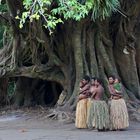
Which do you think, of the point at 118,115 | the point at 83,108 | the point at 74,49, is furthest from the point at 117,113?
the point at 74,49

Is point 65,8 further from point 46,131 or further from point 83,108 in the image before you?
point 46,131

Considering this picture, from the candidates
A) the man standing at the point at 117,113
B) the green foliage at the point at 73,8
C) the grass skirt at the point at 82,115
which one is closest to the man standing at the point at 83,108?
the grass skirt at the point at 82,115

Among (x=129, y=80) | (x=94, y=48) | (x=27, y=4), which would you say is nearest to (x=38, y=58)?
(x=94, y=48)

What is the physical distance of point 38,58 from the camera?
15344mm

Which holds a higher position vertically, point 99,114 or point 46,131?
point 99,114

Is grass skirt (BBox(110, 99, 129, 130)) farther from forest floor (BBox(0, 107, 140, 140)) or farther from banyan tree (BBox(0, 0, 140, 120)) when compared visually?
banyan tree (BBox(0, 0, 140, 120))

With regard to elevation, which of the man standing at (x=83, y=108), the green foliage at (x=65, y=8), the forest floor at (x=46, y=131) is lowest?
the forest floor at (x=46, y=131)

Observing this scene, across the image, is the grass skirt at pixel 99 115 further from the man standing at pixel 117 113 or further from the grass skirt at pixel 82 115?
the grass skirt at pixel 82 115

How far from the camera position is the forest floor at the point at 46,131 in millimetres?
10641

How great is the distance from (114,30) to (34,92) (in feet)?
15.0

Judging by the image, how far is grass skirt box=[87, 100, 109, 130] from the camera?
11367 mm

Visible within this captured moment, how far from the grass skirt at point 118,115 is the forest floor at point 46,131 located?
18cm

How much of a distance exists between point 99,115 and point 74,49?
11.5ft

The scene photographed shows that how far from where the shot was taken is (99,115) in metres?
11.4
